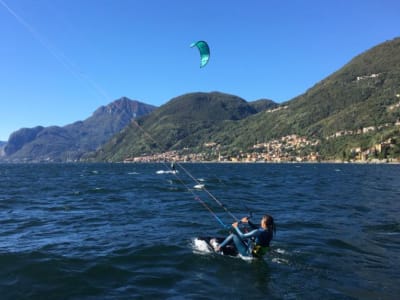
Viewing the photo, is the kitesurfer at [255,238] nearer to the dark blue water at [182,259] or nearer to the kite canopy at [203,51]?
the dark blue water at [182,259]

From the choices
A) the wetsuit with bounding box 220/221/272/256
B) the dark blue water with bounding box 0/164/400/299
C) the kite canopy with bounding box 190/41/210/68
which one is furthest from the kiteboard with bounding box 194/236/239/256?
the kite canopy with bounding box 190/41/210/68

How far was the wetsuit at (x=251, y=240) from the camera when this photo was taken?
1334 cm

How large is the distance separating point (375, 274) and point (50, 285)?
10.1m

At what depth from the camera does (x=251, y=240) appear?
45.7 feet

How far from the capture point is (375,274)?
12094 mm

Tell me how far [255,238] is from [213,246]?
2.03 meters

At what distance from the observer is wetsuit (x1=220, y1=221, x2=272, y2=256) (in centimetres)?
1334

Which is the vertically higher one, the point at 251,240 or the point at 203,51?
the point at 203,51

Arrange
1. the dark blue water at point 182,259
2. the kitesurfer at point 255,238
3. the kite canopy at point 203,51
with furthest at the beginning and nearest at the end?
the kite canopy at point 203,51 → the kitesurfer at point 255,238 → the dark blue water at point 182,259

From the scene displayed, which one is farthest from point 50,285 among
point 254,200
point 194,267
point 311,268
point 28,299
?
point 254,200

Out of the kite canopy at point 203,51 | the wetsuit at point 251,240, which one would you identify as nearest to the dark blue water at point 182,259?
the wetsuit at point 251,240

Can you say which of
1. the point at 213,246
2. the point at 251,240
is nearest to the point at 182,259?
the point at 213,246

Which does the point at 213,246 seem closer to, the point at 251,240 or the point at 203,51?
the point at 251,240

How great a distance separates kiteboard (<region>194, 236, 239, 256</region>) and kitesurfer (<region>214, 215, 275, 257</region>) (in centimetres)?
26
